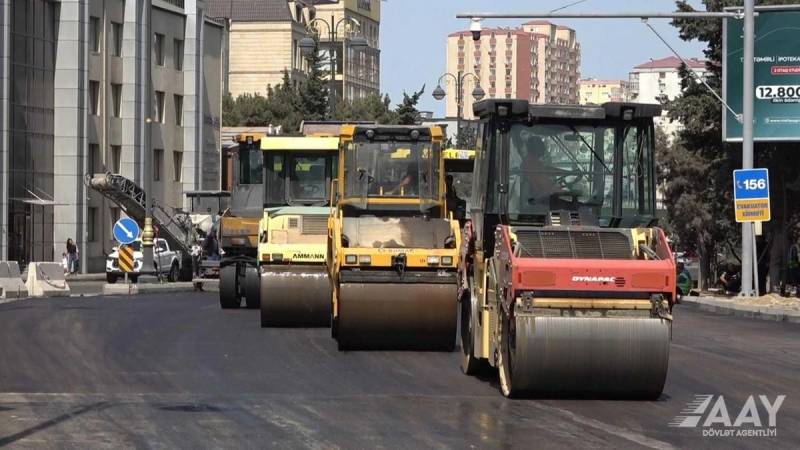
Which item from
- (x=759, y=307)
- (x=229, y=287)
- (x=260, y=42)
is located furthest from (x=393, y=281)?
(x=260, y=42)

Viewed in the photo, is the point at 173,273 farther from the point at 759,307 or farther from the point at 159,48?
the point at 759,307

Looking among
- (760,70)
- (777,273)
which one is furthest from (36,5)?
(760,70)

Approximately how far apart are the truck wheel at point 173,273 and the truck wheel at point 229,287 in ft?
82.4

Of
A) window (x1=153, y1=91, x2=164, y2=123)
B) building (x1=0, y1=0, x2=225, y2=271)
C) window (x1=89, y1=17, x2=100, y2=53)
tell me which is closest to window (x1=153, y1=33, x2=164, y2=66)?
building (x1=0, y1=0, x2=225, y2=271)

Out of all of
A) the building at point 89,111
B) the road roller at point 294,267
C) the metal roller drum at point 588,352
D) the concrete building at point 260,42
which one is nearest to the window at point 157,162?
the building at point 89,111

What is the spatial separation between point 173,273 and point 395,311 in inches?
1450

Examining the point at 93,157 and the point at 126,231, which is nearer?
the point at 126,231

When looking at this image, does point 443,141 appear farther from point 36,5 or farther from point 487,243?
point 36,5

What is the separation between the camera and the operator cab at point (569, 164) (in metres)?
15.8

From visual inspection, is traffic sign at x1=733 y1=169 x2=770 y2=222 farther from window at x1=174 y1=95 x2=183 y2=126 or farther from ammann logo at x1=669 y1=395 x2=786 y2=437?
window at x1=174 y1=95 x2=183 y2=126

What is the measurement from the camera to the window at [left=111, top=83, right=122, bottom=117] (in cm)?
7225

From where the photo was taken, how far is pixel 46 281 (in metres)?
39.3

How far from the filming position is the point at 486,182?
1602cm

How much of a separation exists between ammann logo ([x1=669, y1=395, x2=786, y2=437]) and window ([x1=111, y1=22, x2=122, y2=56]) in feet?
197
